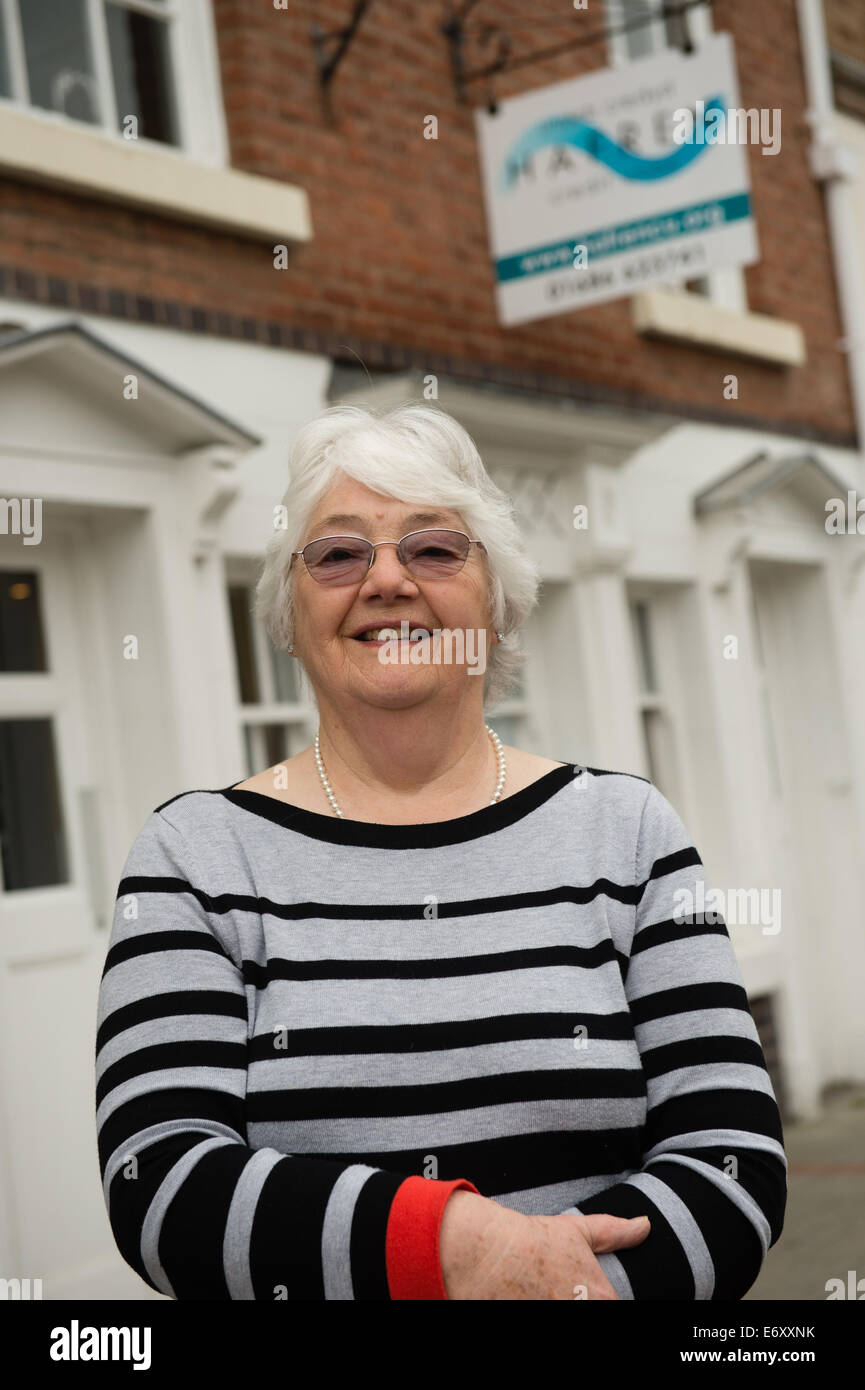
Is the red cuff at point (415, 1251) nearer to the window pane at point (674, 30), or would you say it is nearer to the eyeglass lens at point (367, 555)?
the eyeglass lens at point (367, 555)

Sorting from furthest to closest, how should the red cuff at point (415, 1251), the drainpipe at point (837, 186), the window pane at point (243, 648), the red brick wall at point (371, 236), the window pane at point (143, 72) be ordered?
the drainpipe at point (837, 186) → the window pane at point (243, 648) → the window pane at point (143, 72) → the red brick wall at point (371, 236) → the red cuff at point (415, 1251)

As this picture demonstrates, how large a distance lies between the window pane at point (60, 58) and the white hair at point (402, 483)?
3236 millimetres

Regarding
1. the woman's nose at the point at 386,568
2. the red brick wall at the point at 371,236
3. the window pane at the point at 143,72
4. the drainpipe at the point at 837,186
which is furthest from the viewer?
the drainpipe at the point at 837,186

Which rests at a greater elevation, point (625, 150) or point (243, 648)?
point (625, 150)

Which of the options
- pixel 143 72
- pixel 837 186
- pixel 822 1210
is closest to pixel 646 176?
pixel 143 72

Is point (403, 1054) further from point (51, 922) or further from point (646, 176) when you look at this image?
point (646, 176)

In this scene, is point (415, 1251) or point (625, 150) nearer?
point (415, 1251)

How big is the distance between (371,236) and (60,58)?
129cm

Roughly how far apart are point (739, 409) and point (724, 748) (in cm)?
177

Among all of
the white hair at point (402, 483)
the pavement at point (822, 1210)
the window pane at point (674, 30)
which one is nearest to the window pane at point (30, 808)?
the pavement at point (822, 1210)

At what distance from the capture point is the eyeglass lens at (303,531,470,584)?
6.29 ft

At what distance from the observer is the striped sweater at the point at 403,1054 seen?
63.2 inches

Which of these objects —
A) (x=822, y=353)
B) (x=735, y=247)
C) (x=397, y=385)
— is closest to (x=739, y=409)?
(x=822, y=353)

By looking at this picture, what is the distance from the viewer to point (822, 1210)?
5.77 m
